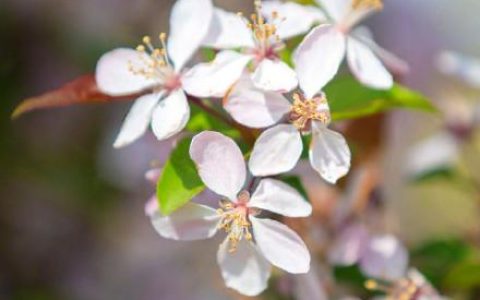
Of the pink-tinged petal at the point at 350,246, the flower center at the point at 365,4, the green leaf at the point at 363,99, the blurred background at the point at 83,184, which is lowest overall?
the blurred background at the point at 83,184

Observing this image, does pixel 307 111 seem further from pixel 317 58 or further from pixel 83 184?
pixel 83 184

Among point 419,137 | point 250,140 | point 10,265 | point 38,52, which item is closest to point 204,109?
point 250,140

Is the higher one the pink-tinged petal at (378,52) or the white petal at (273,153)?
the white petal at (273,153)

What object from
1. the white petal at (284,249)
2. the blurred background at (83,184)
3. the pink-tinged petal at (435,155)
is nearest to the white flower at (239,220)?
the white petal at (284,249)

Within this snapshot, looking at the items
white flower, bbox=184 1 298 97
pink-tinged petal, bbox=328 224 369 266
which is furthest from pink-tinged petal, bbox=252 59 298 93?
pink-tinged petal, bbox=328 224 369 266

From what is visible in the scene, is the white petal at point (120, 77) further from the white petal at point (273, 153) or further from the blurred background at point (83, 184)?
the blurred background at point (83, 184)

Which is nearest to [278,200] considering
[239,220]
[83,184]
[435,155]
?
[239,220]
